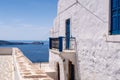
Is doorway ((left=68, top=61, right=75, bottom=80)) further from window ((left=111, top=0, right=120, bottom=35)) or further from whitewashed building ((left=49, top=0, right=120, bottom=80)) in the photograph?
window ((left=111, top=0, right=120, bottom=35))

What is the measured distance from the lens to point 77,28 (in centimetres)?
1157

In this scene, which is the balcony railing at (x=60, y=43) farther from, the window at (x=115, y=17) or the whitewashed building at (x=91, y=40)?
the window at (x=115, y=17)

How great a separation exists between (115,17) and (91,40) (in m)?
1.83

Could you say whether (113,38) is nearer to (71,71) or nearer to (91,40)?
(91,40)

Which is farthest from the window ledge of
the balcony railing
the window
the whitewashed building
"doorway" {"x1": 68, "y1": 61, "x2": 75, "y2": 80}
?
"doorway" {"x1": 68, "y1": 61, "x2": 75, "y2": 80}

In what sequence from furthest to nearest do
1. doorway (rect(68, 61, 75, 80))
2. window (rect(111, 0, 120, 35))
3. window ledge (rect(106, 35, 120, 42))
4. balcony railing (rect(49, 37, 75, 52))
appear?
doorway (rect(68, 61, 75, 80)), balcony railing (rect(49, 37, 75, 52)), window (rect(111, 0, 120, 35)), window ledge (rect(106, 35, 120, 42))

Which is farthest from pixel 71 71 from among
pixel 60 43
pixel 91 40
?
pixel 91 40

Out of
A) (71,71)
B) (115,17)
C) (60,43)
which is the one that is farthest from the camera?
(71,71)

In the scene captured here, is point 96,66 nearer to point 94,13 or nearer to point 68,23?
point 94,13

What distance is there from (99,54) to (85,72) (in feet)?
5.91

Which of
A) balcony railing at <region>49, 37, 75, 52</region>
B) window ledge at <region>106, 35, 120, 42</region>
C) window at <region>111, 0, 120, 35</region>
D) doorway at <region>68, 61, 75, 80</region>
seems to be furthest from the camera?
doorway at <region>68, 61, 75, 80</region>

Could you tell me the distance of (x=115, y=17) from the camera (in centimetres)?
796

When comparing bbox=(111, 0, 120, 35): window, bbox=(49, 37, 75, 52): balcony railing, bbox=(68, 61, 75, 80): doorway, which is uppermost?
bbox=(111, 0, 120, 35): window

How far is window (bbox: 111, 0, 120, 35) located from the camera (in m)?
7.84
